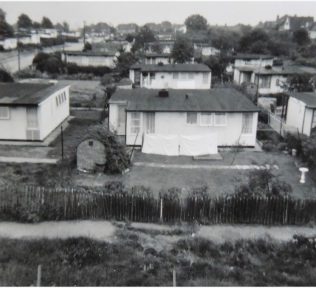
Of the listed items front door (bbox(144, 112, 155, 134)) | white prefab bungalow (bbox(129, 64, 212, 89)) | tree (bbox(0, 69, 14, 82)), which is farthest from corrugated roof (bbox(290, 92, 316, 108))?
tree (bbox(0, 69, 14, 82))

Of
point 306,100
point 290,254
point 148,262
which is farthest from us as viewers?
point 306,100

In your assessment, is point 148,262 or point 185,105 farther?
point 185,105

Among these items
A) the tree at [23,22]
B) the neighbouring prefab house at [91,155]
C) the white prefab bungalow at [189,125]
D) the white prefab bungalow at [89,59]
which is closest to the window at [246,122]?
the white prefab bungalow at [189,125]

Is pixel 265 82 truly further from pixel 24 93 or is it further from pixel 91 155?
pixel 91 155

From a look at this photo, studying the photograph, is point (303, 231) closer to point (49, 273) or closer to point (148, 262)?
point (148, 262)

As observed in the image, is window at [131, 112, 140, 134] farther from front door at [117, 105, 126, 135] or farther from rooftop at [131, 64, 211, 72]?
rooftop at [131, 64, 211, 72]

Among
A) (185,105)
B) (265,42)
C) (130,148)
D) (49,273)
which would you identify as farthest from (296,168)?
(265,42)
